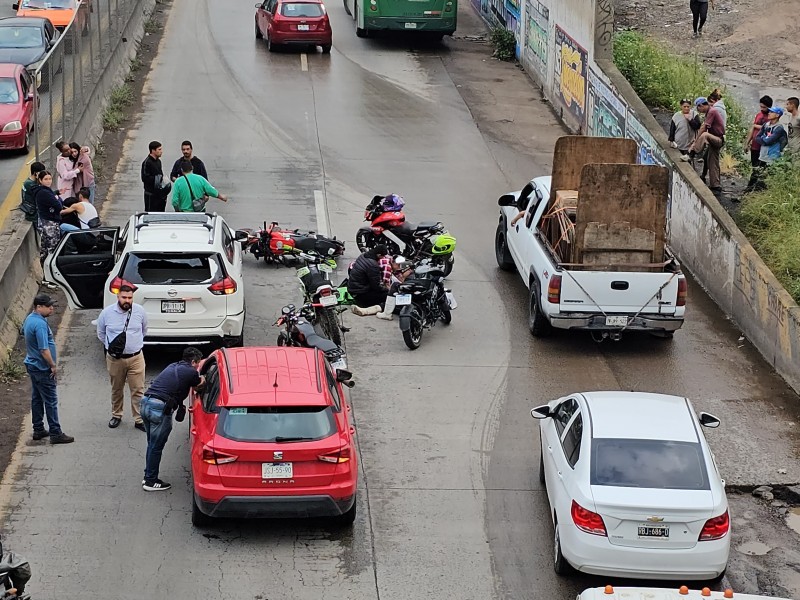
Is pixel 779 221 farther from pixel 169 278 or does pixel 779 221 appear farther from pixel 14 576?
pixel 14 576

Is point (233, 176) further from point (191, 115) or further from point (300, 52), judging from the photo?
point (300, 52)

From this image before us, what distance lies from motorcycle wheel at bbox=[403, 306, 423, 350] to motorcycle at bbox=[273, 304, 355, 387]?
2.78ft

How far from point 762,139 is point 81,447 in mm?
12152

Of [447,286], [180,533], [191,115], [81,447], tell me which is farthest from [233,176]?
[180,533]

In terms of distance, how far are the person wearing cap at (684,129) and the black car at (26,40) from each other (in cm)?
1328

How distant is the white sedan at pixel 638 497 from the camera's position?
432 inches

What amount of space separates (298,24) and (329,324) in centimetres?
1861

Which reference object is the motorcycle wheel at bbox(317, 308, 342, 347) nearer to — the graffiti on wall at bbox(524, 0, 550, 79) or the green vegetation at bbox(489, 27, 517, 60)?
the graffiti on wall at bbox(524, 0, 550, 79)

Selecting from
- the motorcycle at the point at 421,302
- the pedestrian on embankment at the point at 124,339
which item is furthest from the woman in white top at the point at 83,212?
the motorcycle at the point at 421,302

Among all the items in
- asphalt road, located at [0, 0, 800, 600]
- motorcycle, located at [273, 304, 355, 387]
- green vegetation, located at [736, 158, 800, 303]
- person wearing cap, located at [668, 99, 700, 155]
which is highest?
person wearing cap, located at [668, 99, 700, 155]

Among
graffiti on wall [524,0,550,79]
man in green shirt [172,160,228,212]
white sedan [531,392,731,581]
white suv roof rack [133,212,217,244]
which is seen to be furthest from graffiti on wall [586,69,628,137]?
white sedan [531,392,731,581]

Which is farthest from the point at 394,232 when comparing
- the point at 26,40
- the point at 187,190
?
the point at 26,40

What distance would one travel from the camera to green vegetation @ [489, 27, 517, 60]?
35031 millimetres

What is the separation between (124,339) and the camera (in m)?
14.1
